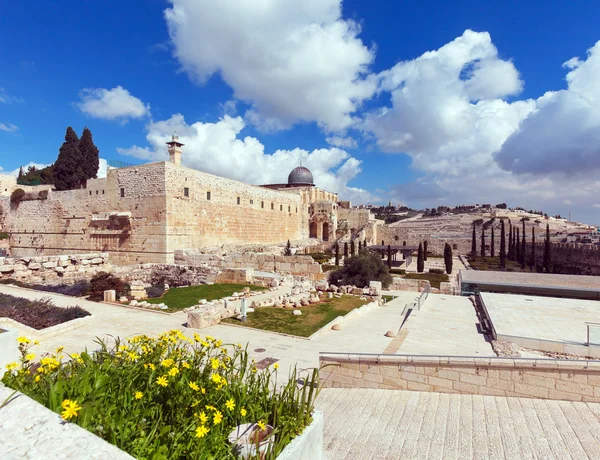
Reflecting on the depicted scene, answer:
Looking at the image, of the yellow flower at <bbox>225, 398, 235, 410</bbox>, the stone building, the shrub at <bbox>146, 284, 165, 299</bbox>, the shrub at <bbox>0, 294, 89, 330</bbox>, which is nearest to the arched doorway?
the stone building

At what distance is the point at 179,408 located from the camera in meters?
2.61

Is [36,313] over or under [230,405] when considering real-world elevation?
under

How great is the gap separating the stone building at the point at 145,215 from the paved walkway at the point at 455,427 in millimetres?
15466

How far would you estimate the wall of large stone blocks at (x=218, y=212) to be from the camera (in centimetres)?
1866

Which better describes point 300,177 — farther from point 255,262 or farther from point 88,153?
point 255,262

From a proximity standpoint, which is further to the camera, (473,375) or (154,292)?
(154,292)

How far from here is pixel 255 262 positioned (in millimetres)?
19078

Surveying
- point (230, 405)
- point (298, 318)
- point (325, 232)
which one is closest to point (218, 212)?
point (298, 318)

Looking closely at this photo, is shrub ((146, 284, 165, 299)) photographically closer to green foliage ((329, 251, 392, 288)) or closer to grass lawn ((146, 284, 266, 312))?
grass lawn ((146, 284, 266, 312))

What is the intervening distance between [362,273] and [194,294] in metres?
8.02

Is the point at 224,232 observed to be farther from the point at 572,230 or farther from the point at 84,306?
the point at 572,230

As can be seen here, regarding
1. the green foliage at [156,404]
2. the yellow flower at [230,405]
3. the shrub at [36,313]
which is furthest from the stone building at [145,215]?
the yellow flower at [230,405]

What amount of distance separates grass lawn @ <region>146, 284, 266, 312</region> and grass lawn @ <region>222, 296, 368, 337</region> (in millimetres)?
2412

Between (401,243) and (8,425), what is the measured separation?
1716 inches
